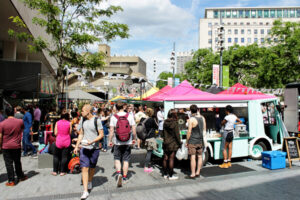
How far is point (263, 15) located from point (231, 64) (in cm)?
8477

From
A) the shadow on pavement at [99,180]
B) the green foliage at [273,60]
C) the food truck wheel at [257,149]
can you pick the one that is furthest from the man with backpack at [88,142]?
the green foliage at [273,60]

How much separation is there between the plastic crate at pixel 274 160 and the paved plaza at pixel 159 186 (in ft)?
0.57

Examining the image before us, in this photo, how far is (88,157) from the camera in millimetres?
4848

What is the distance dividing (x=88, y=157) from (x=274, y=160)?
17.6 feet

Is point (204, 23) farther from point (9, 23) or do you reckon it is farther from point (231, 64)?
point (9, 23)

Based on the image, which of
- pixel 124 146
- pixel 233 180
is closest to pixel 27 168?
pixel 124 146

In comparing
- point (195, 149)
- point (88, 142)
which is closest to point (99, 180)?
point (88, 142)

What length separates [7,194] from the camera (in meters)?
5.04

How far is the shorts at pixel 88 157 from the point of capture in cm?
479

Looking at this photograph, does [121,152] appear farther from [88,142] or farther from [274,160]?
[274,160]

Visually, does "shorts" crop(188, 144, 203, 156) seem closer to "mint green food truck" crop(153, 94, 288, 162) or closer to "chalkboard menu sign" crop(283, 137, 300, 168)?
"mint green food truck" crop(153, 94, 288, 162)

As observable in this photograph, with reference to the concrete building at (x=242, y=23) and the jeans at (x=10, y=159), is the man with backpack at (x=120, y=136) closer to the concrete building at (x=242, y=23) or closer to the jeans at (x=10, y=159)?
the jeans at (x=10, y=159)

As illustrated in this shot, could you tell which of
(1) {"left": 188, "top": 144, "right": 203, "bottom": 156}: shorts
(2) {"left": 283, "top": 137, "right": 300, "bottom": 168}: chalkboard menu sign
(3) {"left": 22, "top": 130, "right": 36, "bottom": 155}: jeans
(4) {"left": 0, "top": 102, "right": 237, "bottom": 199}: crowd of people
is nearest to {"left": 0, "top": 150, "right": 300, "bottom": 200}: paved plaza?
(4) {"left": 0, "top": 102, "right": 237, "bottom": 199}: crowd of people

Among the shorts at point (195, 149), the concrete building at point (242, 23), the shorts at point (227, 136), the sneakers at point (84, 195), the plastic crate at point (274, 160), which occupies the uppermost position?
the concrete building at point (242, 23)
